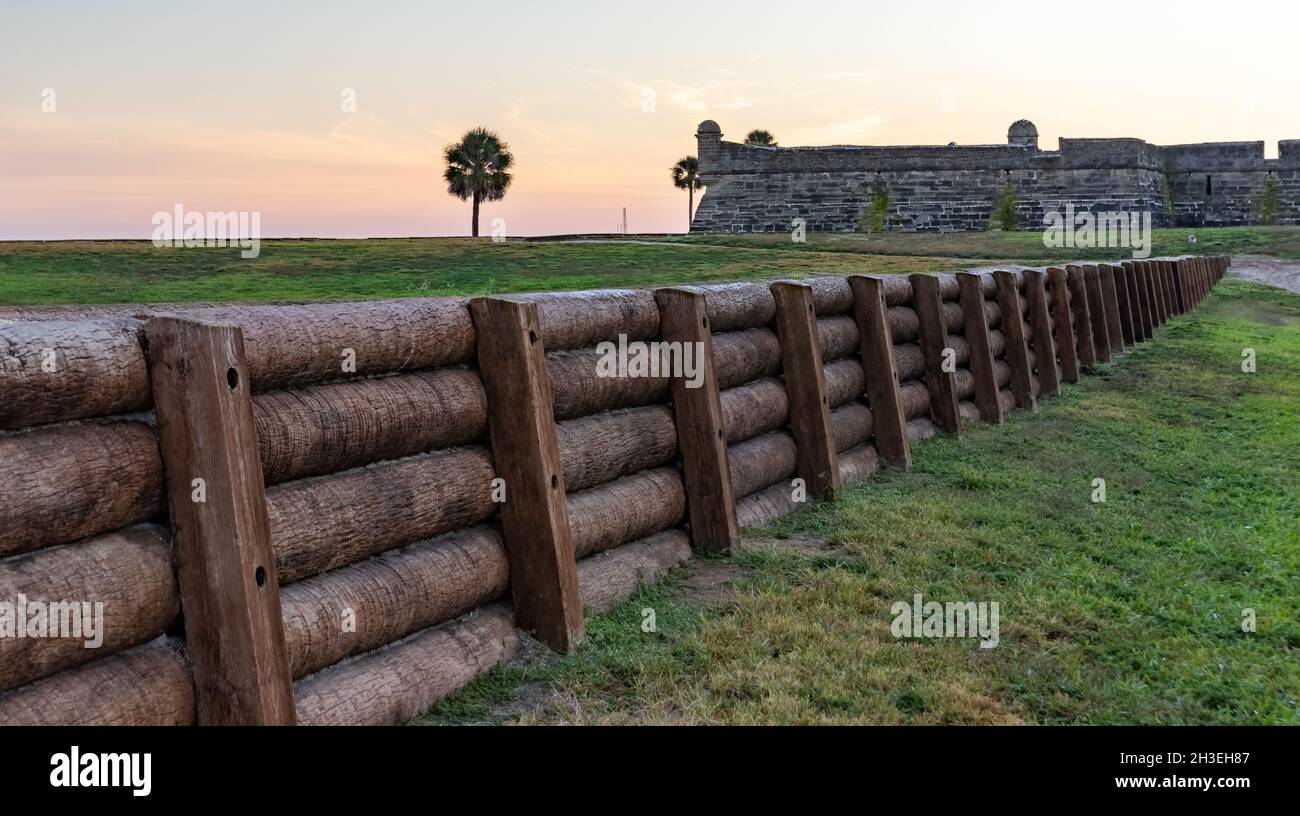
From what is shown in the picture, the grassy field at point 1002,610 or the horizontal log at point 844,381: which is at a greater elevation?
the horizontal log at point 844,381

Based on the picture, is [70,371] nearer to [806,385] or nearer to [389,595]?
[389,595]

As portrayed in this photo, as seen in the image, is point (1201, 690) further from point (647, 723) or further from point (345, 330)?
point (345, 330)

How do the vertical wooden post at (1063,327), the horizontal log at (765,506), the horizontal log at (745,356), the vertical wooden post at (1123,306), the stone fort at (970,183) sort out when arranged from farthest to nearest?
the stone fort at (970,183), the vertical wooden post at (1123,306), the vertical wooden post at (1063,327), the horizontal log at (745,356), the horizontal log at (765,506)

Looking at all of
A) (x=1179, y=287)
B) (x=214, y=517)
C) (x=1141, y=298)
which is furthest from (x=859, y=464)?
(x=1179, y=287)

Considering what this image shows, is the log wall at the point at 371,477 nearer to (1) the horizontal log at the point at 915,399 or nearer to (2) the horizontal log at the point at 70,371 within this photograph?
(2) the horizontal log at the point at 70,371

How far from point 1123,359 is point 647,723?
57.1 feet

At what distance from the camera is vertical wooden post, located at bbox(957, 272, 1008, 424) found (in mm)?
13133

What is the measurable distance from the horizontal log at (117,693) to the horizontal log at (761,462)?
172 inches

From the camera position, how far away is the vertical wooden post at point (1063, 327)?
17156 mm

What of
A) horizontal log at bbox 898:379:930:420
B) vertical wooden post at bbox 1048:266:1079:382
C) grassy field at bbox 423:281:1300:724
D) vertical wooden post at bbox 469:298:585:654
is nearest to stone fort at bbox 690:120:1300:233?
vertical wooden post at bbox 1048:266:1079:382

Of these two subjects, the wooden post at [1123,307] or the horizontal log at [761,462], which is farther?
the wooden post at [1123,307]

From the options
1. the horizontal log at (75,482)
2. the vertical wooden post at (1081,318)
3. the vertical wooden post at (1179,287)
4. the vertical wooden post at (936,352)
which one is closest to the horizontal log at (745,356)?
the vertical wooden post at (936,352)
